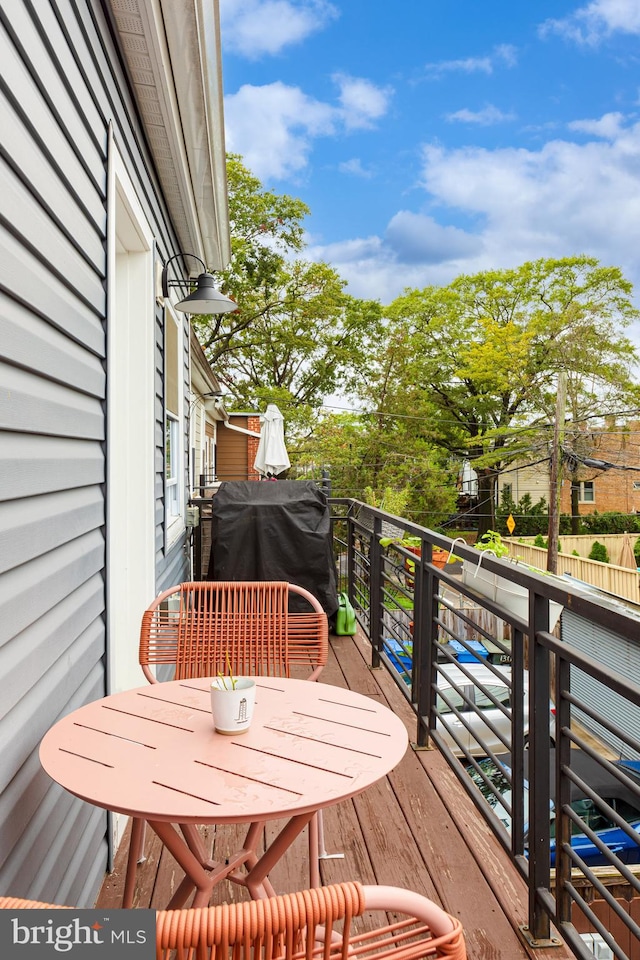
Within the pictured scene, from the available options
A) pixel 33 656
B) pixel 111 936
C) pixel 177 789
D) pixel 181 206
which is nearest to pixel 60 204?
pixel 33 656

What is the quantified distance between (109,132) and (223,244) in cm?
302

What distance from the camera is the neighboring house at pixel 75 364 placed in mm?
1274

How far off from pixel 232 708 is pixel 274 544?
348cm

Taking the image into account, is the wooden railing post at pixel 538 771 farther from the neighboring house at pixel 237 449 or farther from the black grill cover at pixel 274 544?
the neighboring house at pixel 237 449

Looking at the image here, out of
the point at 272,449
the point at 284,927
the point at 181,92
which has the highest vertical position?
the point at 181,92

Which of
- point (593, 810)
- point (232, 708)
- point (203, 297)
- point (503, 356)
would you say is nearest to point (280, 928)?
point (232, 708)

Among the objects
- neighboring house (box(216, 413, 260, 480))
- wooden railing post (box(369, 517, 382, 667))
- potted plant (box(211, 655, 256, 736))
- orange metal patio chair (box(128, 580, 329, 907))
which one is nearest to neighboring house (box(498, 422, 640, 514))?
neighboring house (box(216, 413, 260, 480))

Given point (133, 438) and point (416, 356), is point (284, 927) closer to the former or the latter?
point (133, 438)

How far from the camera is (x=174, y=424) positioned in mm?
4840

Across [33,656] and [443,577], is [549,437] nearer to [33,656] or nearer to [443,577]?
[443,577]

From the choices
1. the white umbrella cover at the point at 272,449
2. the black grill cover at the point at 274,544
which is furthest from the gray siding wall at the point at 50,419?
the white umbrella cover at the point at 272,449

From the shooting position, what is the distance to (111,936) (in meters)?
0.70

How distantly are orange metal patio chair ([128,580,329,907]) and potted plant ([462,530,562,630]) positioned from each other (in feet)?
1.85

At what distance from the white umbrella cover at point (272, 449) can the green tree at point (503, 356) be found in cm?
1449
